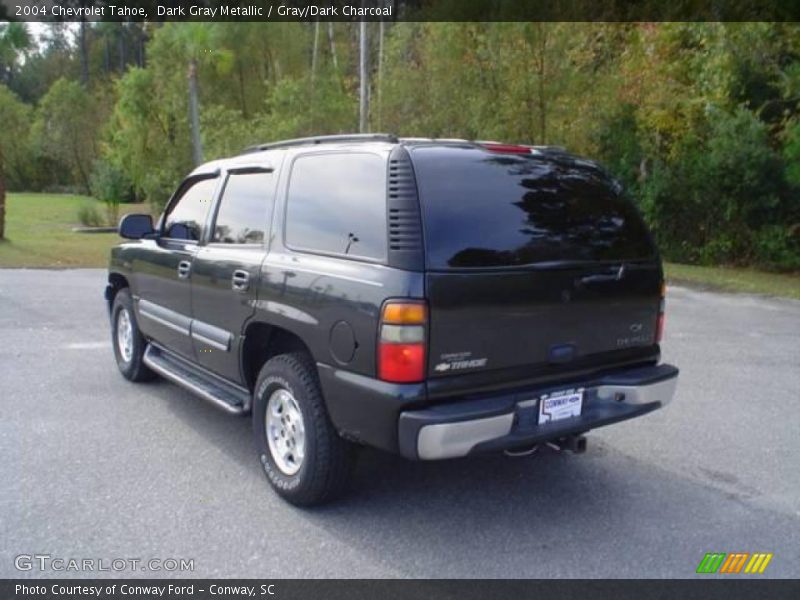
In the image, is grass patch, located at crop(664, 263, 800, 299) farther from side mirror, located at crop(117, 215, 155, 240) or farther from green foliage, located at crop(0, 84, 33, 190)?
green foliage, located at crop(0, 84, 33, 190)

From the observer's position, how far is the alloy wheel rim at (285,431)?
3791 millimetres

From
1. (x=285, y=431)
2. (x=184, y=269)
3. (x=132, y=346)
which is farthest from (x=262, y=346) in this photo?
(x=132, y=346)

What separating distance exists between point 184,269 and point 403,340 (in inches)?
91.4

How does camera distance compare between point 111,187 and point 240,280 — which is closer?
point 240,280

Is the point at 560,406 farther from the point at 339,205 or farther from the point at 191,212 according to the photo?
the point at 191,212

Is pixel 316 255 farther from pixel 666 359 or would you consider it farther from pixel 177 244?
pixel 666 359

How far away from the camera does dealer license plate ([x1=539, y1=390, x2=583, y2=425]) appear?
3.51 meters

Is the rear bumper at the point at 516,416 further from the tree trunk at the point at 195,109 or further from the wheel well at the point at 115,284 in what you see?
the tree trunk at the point at 195,109

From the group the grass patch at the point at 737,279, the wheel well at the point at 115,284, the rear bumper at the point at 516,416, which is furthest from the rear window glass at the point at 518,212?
the grass patch at the point at 737,279

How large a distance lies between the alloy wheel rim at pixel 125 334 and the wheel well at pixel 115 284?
0.26 m

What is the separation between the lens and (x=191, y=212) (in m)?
5.25

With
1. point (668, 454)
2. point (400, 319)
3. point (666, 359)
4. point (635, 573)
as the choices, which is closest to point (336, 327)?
point (400, 319)

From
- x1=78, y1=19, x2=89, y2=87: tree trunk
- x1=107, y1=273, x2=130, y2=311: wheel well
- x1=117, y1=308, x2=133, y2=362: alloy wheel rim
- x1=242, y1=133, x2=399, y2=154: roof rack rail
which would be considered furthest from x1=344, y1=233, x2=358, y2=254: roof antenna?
x1=78, y1=19, x2=89, y2=87: tree trunk

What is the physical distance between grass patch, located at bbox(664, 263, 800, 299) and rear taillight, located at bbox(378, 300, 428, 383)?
11.3 metres
